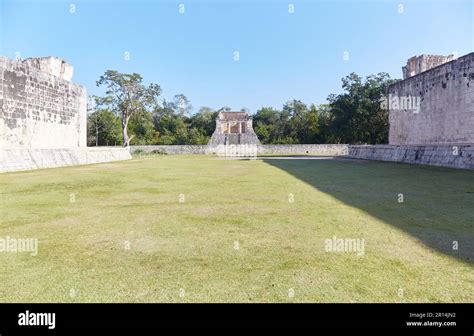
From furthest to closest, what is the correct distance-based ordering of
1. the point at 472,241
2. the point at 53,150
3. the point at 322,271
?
the point at 53,150, the point at 472,241, the point at 322,271

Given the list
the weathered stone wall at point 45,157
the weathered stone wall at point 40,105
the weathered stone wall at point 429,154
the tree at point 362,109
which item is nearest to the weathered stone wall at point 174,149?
the tree at point 362,109

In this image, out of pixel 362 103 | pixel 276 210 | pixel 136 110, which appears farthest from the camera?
pixel 136 110

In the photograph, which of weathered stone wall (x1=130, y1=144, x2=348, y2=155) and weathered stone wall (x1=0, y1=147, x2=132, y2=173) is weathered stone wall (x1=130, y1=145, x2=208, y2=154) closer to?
weathered stone wall (x1=130, y1=144, x2=348, y2=155)

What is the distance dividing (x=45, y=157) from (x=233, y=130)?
49230 millimetres

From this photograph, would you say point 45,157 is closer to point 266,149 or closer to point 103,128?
point 266,149

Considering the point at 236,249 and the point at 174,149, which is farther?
the point at 174,149

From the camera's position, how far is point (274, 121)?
68.6 m

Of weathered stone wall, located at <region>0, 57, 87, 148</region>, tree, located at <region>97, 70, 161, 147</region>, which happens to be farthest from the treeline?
weathered stone wall, located at <region>0, 57, 87, 148</region>

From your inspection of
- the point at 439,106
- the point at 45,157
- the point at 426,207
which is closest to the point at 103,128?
the point at 45,157

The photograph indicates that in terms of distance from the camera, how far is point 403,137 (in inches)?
918
